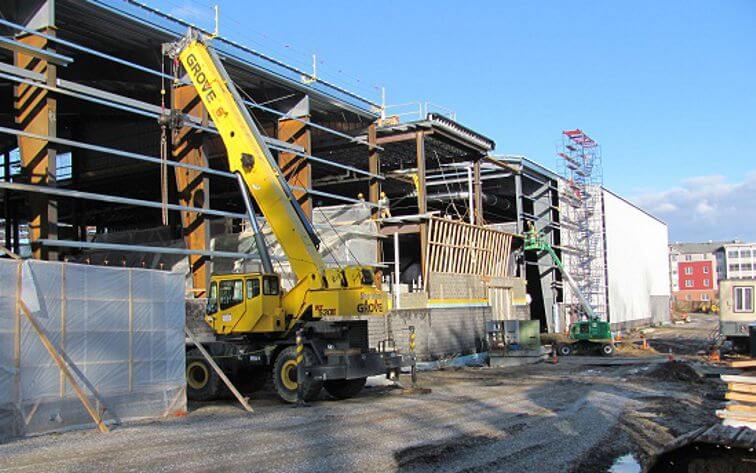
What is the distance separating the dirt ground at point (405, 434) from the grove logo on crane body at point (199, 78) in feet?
27.4

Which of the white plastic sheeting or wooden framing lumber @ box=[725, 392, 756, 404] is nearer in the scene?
wooden framing lumber @ box=[725, 392, 756, 404]

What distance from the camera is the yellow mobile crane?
1709 cm

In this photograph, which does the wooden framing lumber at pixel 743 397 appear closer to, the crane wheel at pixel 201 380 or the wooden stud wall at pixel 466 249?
the crane wheel at pixel 201 380

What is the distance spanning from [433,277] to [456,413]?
69.6 feet

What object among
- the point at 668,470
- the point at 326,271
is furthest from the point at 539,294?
the point at 668,470

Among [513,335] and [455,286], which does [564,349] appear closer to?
[513,335]

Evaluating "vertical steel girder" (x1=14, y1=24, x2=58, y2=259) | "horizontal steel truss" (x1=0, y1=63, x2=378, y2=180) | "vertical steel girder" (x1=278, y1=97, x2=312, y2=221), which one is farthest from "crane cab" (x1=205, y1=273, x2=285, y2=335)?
"vertical steel girder" (x1=278, y1=97, x2=312, y2=221)

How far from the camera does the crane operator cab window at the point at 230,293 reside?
18.3 metres

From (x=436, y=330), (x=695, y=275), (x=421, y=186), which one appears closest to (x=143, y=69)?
(x=421, y=186)

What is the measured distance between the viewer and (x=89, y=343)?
13.6 metres

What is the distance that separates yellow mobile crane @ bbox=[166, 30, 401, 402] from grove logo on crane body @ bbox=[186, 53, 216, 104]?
2.70ft

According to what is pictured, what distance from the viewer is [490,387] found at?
20.4 metres

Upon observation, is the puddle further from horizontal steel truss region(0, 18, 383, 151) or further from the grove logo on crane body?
horizontal steel truss region(0, 18, 383, 151)

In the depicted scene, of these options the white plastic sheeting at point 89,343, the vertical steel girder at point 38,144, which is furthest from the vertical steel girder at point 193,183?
the white plastic sheeting at point 89,343
